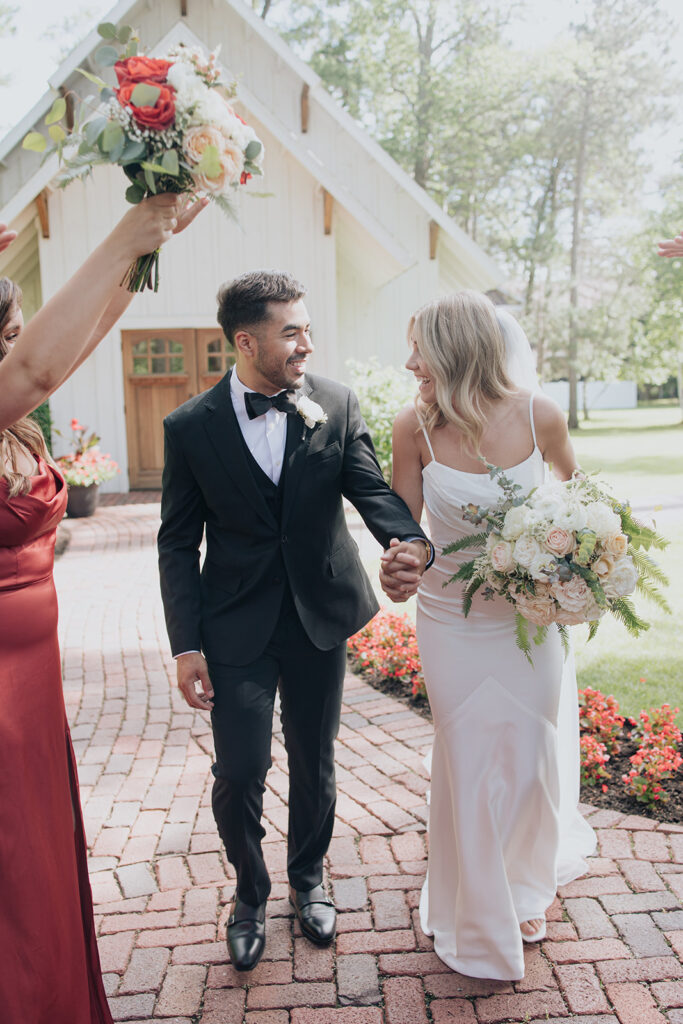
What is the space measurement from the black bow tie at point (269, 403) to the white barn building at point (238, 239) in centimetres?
1083

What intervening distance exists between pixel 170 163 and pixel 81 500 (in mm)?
12052

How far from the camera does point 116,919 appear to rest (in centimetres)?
346

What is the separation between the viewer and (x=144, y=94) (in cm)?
190

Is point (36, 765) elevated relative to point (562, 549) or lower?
lower

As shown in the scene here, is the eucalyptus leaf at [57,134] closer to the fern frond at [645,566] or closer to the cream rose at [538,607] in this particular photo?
the cream rose at [538,607]

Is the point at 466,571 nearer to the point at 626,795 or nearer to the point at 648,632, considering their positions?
the point at 626,795

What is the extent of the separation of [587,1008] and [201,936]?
1.45m

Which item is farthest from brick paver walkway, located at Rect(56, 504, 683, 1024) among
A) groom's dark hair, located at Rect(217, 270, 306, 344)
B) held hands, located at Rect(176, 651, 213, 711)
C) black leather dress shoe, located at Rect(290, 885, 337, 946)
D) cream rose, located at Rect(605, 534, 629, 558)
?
groom's dark hair, located at Rect(217, 270, 306, 344)

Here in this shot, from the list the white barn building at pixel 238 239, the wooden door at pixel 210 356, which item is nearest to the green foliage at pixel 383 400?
the white barn building at pixel 238 239

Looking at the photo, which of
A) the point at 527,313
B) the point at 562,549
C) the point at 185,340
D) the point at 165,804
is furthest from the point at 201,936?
the point at 527,313

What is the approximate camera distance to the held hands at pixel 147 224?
6.37 ft

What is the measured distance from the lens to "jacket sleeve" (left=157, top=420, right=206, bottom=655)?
3109 millimetres

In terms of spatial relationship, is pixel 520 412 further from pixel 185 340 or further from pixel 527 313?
pixel 527 313

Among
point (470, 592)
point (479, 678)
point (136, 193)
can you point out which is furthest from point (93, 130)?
point (479, 678)
